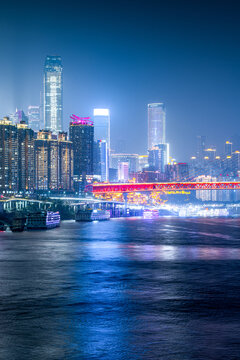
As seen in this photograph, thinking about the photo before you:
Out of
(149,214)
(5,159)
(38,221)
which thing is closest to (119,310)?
(38,221)

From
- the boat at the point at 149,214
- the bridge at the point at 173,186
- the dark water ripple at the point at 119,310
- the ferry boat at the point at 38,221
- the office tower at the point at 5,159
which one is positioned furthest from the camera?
the office tower at the point at 5,159

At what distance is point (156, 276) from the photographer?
25312mm

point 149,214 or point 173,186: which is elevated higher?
point 173,186

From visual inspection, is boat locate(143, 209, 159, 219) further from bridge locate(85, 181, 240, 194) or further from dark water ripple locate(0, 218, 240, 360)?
dark water ripple locate(0, 218, 240, 360)

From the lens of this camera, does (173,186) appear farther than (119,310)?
Yes

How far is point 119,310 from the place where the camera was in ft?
53.7

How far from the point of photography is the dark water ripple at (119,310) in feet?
38.7

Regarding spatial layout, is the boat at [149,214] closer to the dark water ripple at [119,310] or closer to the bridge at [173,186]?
the bridge at [173,186]

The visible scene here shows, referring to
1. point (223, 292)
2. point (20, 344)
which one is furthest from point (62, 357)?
point (223, 292)

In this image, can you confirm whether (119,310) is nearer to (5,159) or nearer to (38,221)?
(38,221)

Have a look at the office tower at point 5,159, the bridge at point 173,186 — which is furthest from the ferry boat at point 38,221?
the office tower at point 5,159

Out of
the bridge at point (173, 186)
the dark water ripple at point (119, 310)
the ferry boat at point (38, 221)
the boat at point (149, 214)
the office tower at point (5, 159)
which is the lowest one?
the boat at point (149, 214)

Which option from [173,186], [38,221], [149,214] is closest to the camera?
[38,221]

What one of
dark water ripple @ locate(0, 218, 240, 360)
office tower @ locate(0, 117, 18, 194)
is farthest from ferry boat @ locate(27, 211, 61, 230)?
office tower @ locate(0, 117, 18, 194)
